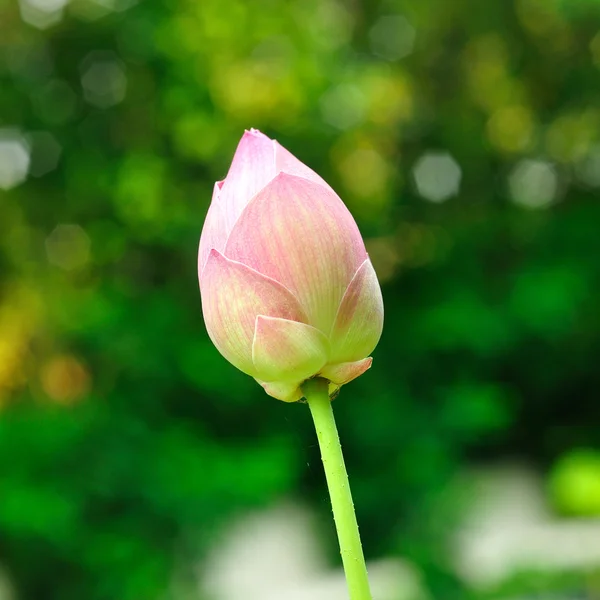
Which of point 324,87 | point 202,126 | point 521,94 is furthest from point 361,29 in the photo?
point 202,126

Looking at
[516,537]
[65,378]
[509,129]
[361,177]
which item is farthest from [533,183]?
[65,378]

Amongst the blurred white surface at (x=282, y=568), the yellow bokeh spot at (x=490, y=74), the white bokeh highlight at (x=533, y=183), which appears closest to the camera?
the blurred white surface at (x=282, y=568)

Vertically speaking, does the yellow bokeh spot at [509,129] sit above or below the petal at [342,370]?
above

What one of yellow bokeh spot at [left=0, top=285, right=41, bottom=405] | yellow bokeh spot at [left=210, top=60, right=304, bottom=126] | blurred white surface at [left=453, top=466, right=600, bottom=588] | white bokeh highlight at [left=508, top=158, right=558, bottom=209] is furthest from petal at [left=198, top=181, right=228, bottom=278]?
white bokeh highlight at [left=508, top=158, right=558, bottom=209]

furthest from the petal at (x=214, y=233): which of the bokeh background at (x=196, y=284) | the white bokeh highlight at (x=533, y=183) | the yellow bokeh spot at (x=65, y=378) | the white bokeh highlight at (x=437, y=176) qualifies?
the white bokeh highlight at (x=533, y=183)

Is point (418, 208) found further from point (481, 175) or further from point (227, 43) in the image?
point (227, 43)

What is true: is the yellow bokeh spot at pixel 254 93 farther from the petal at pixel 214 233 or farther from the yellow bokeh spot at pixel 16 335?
the petal at pixel 214 233

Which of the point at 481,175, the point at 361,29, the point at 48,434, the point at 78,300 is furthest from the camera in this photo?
the point at 481,175
